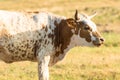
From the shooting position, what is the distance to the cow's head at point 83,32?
41.3ft

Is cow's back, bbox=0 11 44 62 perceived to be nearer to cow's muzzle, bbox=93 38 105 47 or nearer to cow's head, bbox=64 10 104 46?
cow's head, bbox=64 10 104 46

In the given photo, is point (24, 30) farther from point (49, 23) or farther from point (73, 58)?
point (73, 58)

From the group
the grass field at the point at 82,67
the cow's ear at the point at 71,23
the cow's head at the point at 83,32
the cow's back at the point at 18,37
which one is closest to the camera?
the cow's back at the point at 18,37

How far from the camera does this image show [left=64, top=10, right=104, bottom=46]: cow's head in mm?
12583

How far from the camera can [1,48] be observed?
40.1 ft

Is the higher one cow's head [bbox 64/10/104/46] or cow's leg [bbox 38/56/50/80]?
cow's head [bbox 64/10/104/46]

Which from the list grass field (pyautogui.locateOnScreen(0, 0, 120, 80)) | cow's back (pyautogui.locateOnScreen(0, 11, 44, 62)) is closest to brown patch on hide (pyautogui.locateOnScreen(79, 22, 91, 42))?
cow's back (pyautogui.locateOnScreen(0, 11, 44, 62))

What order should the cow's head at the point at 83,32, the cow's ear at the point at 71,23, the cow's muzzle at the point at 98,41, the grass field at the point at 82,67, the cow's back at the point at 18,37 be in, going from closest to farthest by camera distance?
the cow's back at the point at 18,37 → the cow's muzzle at the point at 98,41 → the cow's head at the point at 83,32 → the cow's ear at the point at 71,23 → the grass field at the point at 82,67

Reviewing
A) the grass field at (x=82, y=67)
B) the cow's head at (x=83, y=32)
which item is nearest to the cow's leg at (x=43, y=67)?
the cow's head at (x=83, y=32)

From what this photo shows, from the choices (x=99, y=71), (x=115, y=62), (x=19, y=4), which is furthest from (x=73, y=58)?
(x=19, y=4)

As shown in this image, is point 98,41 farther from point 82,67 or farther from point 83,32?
point 82,67

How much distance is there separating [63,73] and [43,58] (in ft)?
9.49

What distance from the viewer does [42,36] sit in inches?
493

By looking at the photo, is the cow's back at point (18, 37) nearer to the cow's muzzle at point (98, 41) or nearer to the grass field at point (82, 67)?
the cow's muzzle at point (98, 41)
